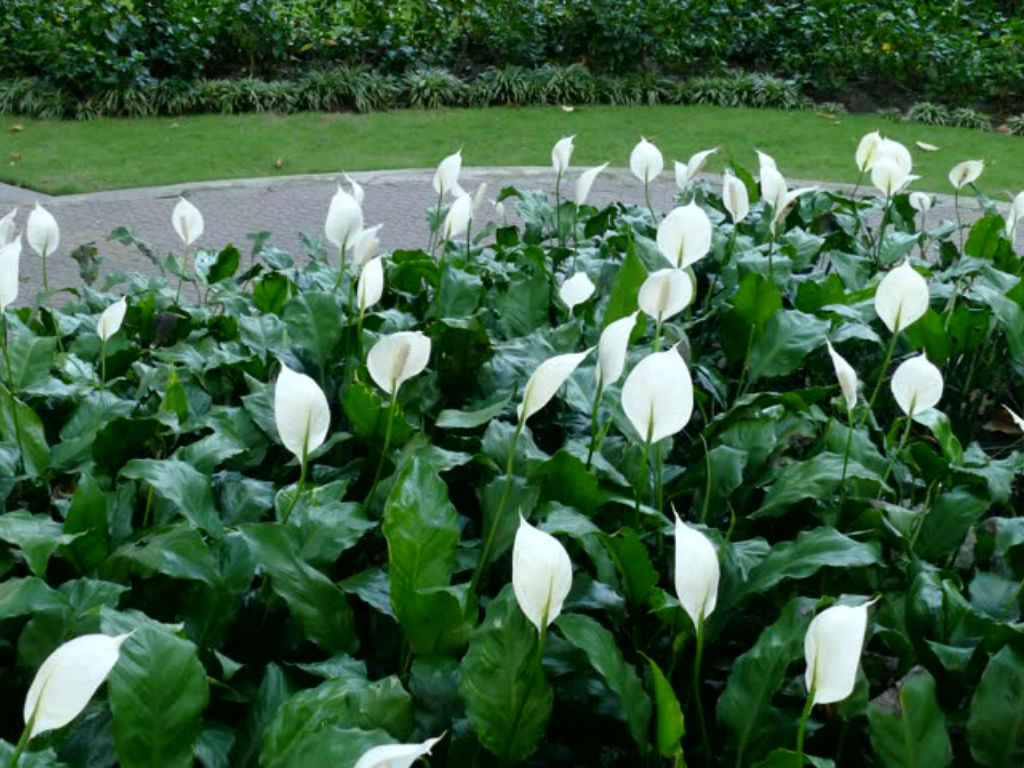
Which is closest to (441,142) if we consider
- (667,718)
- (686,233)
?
(686,233)

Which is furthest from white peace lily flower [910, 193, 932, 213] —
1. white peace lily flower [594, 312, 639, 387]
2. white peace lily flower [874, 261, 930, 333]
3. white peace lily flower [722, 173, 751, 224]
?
white peace lily flower [594, 312, 639, 387]

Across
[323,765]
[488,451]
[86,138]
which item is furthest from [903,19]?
[323,765]

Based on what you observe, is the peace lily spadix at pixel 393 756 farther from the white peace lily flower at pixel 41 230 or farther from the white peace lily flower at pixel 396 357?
the white peace lily flower at pixel 41 230

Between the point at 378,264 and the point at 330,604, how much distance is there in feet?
2.22

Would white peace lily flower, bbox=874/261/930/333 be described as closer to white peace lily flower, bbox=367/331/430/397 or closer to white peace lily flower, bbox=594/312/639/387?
white peace lily flower, bbox=594/312/639/387

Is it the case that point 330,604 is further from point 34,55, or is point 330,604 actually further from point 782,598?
point 34,55

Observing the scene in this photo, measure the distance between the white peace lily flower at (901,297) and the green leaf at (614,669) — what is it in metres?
0.75

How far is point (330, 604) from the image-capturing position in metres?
1.42

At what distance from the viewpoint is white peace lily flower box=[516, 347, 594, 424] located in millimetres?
1359

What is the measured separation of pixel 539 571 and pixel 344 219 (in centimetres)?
118

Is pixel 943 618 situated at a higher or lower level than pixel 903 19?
higher

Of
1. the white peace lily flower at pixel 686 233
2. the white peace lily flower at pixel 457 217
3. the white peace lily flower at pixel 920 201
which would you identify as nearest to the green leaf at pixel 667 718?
the white peace lily flower at pixel 686 233

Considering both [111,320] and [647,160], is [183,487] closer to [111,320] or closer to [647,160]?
[111,320]

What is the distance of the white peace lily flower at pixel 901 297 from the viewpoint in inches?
71.9
